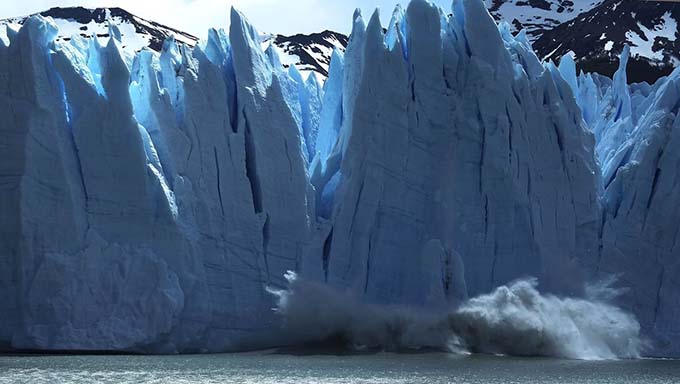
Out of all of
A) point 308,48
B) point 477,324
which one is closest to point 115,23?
point 308,48

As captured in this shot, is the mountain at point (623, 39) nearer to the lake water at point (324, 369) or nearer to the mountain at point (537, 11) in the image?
the mountain at point (537, 11)

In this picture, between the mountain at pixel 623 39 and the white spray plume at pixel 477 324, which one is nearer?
the white spray plume at pixel 477 324

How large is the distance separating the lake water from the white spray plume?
0.53 m

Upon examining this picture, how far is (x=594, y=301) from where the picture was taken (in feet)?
78.7

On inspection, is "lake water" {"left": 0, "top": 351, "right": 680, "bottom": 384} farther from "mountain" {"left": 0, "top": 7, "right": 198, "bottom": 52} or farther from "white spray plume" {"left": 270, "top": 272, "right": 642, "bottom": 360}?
"mountain" {"left": 0, "top": 7, "right": 198, "bottom": 52}

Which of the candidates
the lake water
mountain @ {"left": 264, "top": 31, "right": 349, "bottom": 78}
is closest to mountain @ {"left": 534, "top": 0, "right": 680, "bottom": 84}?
mountain @ {"left": 264, "top": 31, "right": 349, "bottom": 78}

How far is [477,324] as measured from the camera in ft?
75.8

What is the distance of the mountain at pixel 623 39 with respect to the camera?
42.7m

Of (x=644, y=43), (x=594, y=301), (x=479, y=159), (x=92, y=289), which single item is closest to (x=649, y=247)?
(x=594, y=301)

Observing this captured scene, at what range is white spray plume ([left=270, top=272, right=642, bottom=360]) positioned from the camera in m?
22.9

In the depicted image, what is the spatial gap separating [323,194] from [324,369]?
5019 millimetres

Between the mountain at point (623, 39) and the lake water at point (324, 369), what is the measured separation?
2167cm

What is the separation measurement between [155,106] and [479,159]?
5858 millimetres

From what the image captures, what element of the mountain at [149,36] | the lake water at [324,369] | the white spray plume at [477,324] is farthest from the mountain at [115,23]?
the lake water at [324,369]
